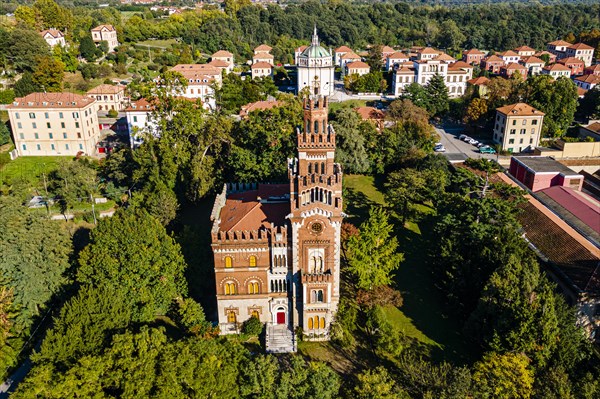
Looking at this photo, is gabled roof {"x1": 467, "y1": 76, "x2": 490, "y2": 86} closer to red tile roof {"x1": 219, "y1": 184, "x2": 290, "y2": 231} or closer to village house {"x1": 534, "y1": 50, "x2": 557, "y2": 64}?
village house {"x1": 534, "y1": 50, "x2": 557, "y2": 64}

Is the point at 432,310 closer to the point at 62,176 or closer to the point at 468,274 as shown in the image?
the point at 468,274

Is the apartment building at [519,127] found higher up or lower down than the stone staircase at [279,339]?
higher up

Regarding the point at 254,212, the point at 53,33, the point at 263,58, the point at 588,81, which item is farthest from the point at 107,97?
the point at 588,81

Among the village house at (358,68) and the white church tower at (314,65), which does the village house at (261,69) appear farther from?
the village house at (358,68)

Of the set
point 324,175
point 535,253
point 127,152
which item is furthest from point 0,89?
point 535,253

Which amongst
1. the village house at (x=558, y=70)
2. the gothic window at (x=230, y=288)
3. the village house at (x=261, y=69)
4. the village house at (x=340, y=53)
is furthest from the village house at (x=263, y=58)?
the gothic window at (x=230, y=288)

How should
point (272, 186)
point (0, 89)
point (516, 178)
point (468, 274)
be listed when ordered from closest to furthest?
point (468, 274)
point (272, 186)
point (516, 178)
point (0, 89)

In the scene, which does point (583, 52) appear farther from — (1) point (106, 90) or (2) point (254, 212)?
(2) point (254, 212)
